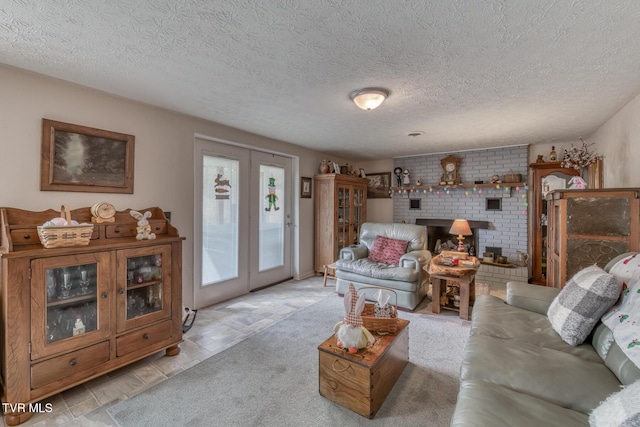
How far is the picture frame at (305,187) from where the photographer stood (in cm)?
462

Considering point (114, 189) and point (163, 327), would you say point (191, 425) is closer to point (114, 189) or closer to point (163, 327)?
point (163, 327)

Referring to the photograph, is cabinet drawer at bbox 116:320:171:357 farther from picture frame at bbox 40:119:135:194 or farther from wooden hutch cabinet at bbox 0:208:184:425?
picture frame at bbox 40:119:135:194

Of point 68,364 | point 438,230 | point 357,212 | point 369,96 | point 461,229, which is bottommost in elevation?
point 68,364

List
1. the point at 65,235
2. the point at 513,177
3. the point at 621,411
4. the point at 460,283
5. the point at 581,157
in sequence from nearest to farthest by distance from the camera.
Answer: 1. the point at 621,411
2. the point at 65,235
3. the point at 460,283
4. the point at 581,157
5. the point at 513,177

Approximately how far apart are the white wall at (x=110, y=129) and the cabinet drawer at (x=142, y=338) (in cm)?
87

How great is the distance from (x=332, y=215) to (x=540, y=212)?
10.6 ft

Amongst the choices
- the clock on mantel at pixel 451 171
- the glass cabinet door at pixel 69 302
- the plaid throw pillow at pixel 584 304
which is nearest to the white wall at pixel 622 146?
the plaid throw pillow at pixel 584 304

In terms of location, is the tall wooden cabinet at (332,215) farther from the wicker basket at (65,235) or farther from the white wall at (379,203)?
the wicker basket at (65,235)

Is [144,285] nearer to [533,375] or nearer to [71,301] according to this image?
[71,301]

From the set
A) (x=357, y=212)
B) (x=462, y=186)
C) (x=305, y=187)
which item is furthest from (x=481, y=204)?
(x=305, y=187)

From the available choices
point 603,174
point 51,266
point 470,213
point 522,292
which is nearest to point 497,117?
point 603,174

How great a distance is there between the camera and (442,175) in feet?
16.9

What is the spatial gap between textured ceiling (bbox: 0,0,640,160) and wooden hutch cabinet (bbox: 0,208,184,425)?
1.19 m

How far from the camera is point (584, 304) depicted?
1.59m
